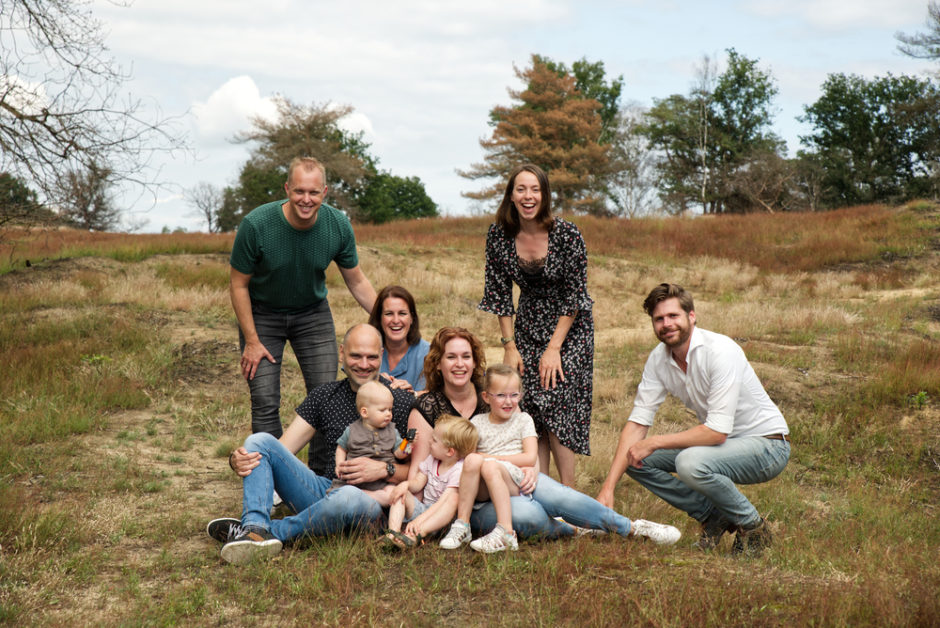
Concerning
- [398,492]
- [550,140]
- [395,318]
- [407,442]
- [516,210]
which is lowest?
[398,492]

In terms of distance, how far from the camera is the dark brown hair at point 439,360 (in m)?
4.47

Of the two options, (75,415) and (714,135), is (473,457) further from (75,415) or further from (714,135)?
(714,135)

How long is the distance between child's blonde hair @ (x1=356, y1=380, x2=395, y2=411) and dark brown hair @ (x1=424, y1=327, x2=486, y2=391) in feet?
1.22

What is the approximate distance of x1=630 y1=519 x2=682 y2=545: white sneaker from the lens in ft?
13.6

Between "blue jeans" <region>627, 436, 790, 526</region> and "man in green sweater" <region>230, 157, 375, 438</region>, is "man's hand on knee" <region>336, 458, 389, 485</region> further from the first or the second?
"blue jeans" <region>627, 436, 790, 526</region>

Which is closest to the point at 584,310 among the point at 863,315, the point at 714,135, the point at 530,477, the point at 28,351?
the point at 530,477

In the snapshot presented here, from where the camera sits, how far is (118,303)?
40.1 ft

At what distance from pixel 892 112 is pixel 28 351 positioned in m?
41.9

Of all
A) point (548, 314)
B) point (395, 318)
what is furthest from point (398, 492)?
point (548, 314)

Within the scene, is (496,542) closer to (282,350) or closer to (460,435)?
(460,435)

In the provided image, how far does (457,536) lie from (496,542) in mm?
225

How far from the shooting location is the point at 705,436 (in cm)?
442

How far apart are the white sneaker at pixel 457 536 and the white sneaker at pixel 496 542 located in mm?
97

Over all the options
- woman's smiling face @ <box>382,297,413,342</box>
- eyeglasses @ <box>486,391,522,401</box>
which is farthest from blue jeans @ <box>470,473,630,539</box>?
woman's smiling face @ <box>382,297,413,342</box>
